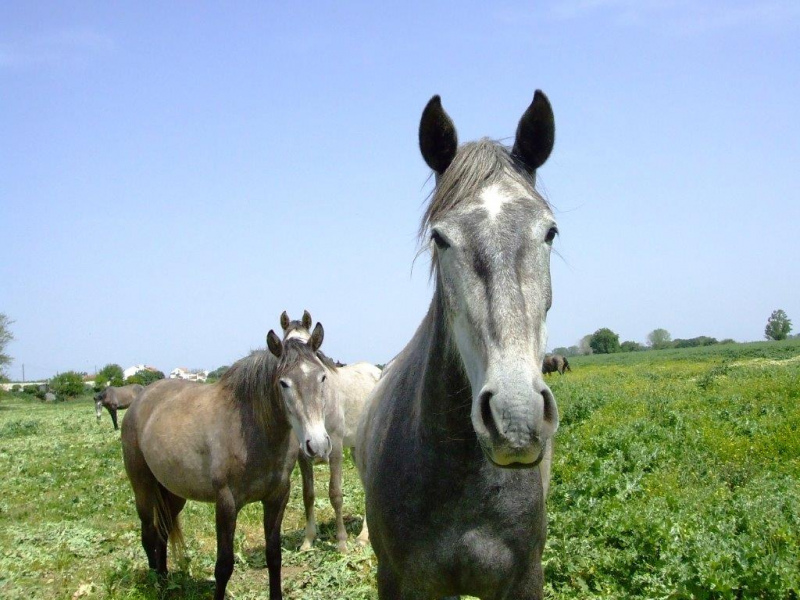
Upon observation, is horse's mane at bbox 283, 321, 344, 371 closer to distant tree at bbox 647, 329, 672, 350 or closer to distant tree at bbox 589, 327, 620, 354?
distant tree at bbox 589, 327, 620, 354

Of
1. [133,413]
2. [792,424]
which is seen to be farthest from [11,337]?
[792,424]

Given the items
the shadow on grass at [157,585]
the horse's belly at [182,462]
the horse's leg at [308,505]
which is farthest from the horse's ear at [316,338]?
the shadow on grass at [157,585]

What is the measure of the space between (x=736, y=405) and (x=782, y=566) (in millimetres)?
7124

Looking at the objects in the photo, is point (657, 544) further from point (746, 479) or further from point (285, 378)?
point (285, 378)

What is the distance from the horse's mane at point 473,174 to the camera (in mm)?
2523

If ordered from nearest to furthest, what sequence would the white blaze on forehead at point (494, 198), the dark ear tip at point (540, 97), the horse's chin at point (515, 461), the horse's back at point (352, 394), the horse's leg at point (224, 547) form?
1. the horse's chin at point (515, 461)
2. the white blaze on forehead at point (494, 198)
3. the dark ear tip at point (540, 97)
4. the horse's leg at point (224, 547)
5. the horse's back at point (352, 394)

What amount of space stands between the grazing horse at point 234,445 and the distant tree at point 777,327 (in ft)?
309

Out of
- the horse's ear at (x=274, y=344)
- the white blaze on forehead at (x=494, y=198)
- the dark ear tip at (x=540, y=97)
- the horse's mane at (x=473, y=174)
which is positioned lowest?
the horse's ear at (x=274, y=344)

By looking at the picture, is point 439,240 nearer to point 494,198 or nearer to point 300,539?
point 494,198

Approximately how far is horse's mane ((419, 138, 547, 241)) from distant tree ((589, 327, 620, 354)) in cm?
7891

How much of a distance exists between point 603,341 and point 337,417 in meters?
73.9

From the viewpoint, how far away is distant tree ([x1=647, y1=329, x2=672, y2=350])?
102825 millimetres

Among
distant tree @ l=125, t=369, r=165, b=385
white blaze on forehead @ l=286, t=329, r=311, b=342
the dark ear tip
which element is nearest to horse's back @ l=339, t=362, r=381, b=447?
white blaze on forehead @ l=286, t=329, r=311, b=342

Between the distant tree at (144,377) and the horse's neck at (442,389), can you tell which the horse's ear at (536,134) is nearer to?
the horse's neck at (442,389)
